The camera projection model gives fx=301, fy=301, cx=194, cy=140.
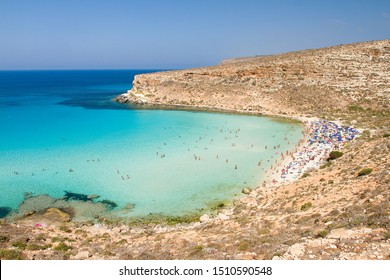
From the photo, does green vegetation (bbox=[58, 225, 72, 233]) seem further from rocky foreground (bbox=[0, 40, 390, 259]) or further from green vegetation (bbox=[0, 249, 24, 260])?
green vegetation (bbox=[0, 249, 24, 260])

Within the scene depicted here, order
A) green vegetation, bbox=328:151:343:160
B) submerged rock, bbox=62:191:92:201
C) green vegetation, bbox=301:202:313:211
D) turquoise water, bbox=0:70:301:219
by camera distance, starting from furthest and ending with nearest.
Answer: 1. green vegetation, bbox=328:151:343:160
2. turquoise water, bbox=0:70:301:219
3. submerged rock, bbox=62:191:92:201
4. green vegetation, bbox=301:202:313:211

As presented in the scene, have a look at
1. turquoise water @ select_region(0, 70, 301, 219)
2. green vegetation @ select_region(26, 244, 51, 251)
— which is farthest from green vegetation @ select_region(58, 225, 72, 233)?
turquoise water @ select_region(0, 70, 301, 219)

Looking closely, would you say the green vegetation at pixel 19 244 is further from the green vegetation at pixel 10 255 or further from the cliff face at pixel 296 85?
the cliff face at pixel 296 85

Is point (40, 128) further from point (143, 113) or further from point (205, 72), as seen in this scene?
point (205, 72)

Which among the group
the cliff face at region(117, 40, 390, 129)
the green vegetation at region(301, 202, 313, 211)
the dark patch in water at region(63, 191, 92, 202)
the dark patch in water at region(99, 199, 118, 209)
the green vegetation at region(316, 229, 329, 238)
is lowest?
the dark patch in water at region(99, 199, 118, 209)

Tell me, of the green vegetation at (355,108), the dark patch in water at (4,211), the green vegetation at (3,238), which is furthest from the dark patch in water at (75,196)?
the green vegetation at (355,108)

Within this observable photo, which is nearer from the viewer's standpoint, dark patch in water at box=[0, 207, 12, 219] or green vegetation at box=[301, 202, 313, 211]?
green vegetation at box=[301, 202, 313, 211]
